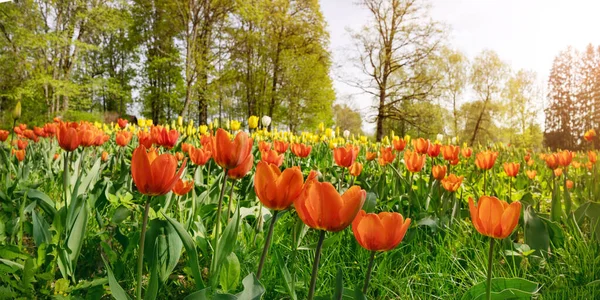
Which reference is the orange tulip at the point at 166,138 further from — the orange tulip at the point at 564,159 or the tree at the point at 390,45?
the tree at the point at 390,45

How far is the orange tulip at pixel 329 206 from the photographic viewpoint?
1.69 feet

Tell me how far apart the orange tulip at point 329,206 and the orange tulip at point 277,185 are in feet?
0.16

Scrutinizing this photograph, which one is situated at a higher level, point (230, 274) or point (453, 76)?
point (453, 76)

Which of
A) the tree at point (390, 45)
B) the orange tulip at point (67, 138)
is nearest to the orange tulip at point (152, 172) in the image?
the orange tulip at point (67, 138)

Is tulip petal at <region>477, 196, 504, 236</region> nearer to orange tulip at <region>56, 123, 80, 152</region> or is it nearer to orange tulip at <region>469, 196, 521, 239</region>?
orange tulip at <region>469, 196, 521, 239</region>

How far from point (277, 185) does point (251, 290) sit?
17 cm

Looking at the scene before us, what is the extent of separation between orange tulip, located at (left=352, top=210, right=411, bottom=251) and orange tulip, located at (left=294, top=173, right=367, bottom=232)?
0.05 meters

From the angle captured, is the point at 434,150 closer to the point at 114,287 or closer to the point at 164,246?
the point at 164,246

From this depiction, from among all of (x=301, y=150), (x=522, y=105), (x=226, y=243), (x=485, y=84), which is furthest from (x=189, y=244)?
(x=485, y=84)

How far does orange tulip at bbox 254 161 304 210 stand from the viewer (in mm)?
593

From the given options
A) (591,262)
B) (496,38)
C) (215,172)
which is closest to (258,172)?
(591,262)

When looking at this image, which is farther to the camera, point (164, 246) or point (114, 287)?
point (164, 246)

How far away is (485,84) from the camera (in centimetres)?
1457

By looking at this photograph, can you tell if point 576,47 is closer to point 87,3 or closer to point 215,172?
point 215,172
